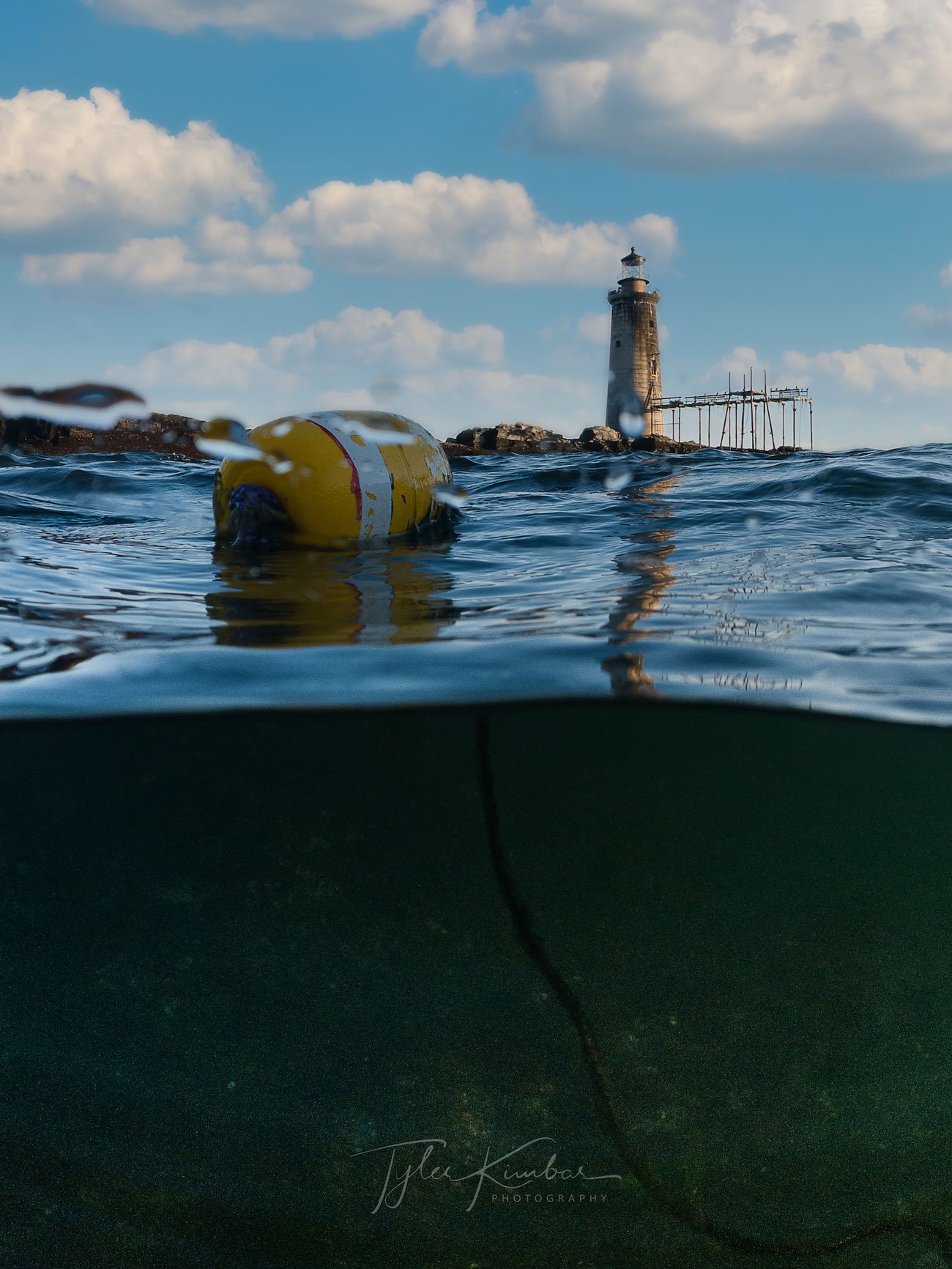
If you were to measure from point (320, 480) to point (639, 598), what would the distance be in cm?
255

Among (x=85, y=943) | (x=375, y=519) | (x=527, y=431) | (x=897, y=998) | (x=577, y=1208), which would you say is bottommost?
(x=577, y=1208)

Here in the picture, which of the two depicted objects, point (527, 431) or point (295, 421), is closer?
point (295, 421)

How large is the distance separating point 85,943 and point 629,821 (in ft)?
6.31

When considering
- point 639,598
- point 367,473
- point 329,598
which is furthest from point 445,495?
point 639,598

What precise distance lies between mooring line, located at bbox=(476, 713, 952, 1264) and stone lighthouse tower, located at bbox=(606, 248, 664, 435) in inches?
1836

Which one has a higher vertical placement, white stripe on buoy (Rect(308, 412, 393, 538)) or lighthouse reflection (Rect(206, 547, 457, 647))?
white stripe on buoy (Rect(308, 412, 393, 538))

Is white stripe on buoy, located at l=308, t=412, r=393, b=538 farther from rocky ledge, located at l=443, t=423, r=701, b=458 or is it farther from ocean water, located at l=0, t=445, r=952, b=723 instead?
rocky ledge, located at l=443, t=423, r=701, b=458

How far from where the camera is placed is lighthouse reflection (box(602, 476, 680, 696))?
373 centimetres

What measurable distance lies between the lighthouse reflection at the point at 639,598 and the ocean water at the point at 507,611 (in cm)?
2

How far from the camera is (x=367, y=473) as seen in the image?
6.89 meters

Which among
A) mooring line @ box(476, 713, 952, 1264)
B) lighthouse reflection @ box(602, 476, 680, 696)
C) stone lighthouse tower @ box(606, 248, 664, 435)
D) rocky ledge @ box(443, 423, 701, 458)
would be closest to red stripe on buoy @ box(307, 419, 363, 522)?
lighthouse reflection @ box(602, 476, 680, 696)

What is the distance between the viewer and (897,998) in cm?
346

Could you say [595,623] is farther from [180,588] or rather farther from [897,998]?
[180,588]

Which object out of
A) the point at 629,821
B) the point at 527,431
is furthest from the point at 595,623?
the point at 527,431
